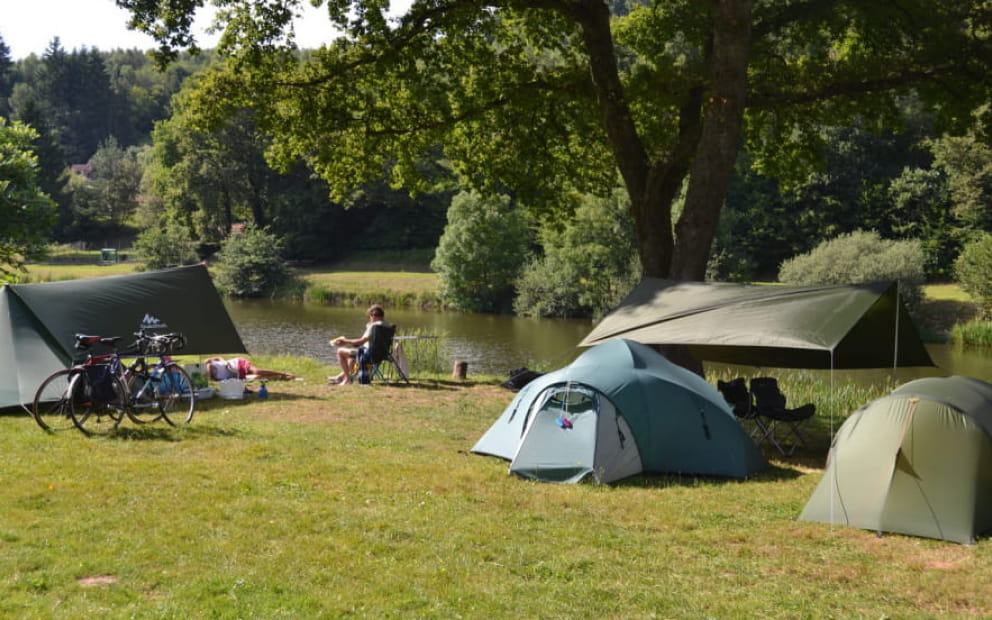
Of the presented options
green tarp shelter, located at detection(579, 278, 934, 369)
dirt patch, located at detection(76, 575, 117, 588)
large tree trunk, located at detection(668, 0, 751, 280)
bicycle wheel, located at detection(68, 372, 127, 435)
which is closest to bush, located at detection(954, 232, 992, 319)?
large tree trunk, located at detection(668, 0, 751, 280)

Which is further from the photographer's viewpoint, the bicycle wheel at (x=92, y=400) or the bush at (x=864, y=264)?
the bush at (x=864, y=264)

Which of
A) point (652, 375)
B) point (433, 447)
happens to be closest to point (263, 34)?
point (433, 447)

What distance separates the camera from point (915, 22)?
1342 centimetres

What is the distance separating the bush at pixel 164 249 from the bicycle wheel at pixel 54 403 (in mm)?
42519

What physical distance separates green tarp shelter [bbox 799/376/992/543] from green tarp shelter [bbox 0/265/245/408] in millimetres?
7705

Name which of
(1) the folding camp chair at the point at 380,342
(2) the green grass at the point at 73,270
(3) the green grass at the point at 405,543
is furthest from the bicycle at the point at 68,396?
(2) the green grass at the point at 73,270

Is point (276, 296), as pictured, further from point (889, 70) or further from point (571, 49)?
point (889, 70)

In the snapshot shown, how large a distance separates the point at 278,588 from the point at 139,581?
77cm

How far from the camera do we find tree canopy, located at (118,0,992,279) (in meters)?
12.5

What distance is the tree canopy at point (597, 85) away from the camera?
12.5 meters

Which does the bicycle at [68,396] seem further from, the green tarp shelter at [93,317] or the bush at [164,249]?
→ the bush at [164,249]

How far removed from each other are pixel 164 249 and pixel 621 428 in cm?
4730

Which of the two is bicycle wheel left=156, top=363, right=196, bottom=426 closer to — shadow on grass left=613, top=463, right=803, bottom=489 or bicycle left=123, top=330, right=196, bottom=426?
bicycle left=123, top=330, right=196, bottom=426

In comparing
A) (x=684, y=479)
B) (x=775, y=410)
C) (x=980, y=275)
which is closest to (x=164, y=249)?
(x=980, y=275)
